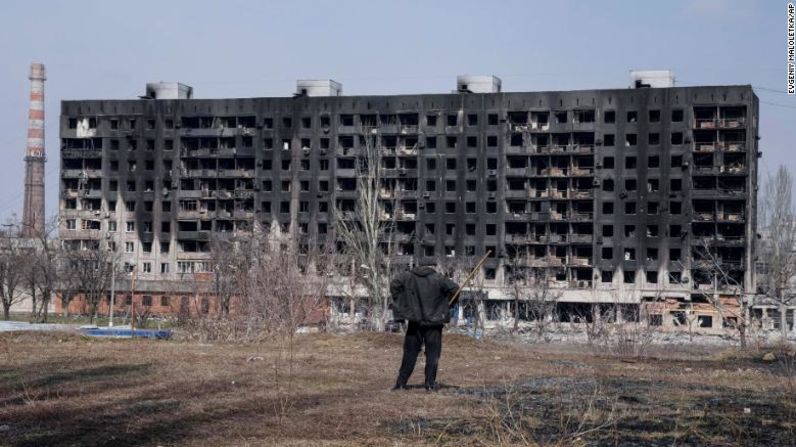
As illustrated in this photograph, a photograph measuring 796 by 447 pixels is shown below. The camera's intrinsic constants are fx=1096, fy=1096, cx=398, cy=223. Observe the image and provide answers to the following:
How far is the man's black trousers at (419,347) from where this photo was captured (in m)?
15.1

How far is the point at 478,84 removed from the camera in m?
103

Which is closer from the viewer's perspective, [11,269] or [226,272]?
[226,272]

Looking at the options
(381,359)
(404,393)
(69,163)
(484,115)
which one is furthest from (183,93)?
(404,393)

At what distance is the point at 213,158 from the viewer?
355ft

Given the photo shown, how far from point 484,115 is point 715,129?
2041cm

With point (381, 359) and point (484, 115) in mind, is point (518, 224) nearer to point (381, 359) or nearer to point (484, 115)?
point (484, 115)

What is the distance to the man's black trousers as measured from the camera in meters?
15.1

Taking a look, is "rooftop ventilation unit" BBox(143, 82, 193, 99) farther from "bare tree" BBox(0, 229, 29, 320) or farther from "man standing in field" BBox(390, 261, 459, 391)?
"man standing in field" BBox(390, 261, 459, 391)

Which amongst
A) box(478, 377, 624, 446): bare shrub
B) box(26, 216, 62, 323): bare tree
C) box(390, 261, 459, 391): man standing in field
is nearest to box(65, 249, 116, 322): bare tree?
box(26, 216, 62, 323): bare tree

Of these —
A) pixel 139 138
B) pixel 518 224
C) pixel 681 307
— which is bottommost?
pixel 681 307

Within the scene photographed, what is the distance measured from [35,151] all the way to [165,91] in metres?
25.7

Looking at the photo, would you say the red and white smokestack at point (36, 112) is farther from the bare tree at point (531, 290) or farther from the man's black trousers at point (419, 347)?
the man's black trousers at point (419, 347)

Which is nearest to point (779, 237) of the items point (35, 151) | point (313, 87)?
point (313, 87)

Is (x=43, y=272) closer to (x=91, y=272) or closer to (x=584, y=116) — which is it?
(x=91, y=272)
